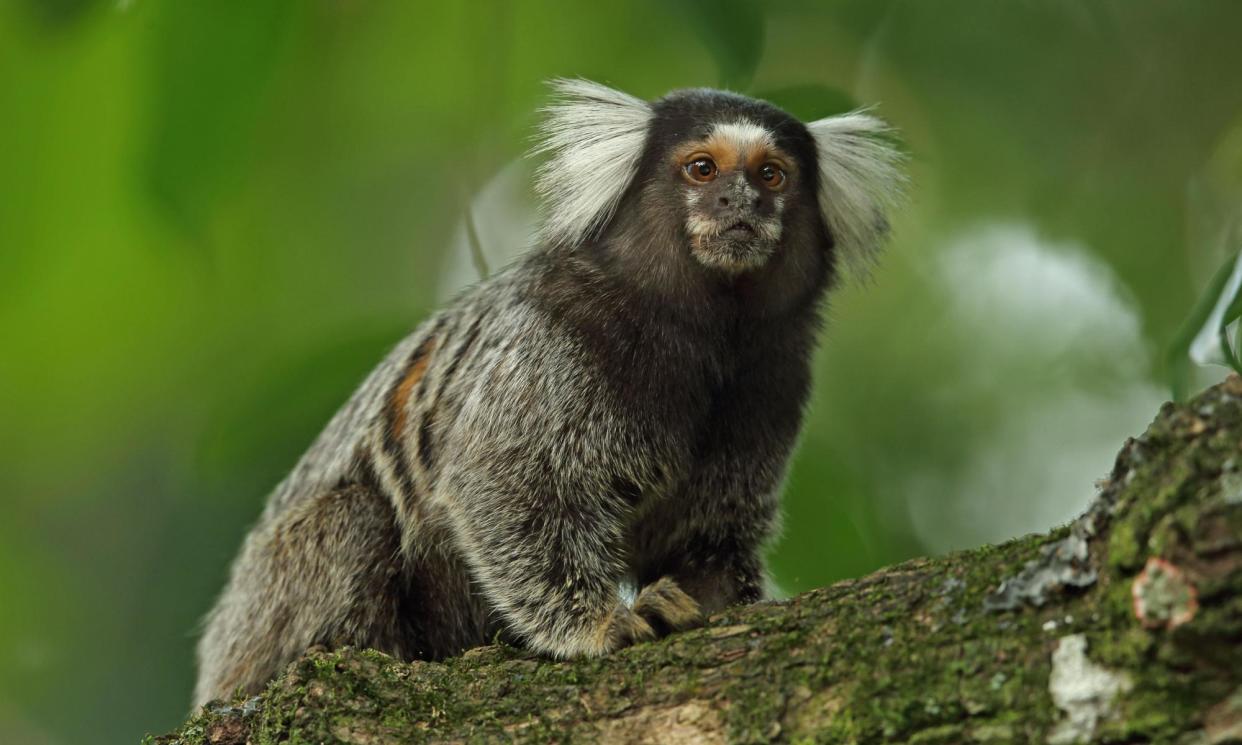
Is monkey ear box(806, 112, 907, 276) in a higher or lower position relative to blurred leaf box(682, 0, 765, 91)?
lower

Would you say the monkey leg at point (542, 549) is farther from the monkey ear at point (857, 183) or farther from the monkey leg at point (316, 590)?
the monkey ear at point (857, 183)

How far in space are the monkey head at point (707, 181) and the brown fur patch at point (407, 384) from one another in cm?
69

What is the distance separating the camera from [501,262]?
16.7 ft

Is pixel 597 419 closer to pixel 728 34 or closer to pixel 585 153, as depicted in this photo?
pixel 585 153

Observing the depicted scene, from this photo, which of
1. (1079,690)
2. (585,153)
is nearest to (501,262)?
(585,153)

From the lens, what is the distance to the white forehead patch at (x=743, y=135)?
372 centimetres

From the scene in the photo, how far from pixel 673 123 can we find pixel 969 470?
112 inches

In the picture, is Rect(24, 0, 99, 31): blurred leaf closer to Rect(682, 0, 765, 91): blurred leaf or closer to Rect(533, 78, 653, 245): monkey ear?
Rect(533, 78, 653, 245): monkey ear

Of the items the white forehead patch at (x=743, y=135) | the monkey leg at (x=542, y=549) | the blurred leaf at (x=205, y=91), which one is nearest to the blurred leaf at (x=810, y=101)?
the white forehead patch at (x=743, y=135)

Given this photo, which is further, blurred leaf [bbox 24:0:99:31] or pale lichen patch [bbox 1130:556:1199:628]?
blurred leaf [bbox 24:0:99:31]

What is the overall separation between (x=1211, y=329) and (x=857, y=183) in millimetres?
1937

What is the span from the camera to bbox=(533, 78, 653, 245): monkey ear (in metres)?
3.91

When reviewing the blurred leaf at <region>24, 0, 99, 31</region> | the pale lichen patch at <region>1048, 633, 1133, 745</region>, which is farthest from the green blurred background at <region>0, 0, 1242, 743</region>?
the pale lichen patch at <region>1048, 633, 1133, 745</region>

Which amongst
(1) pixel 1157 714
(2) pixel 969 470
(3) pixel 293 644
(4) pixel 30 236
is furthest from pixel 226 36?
(2) pixel 969 470
